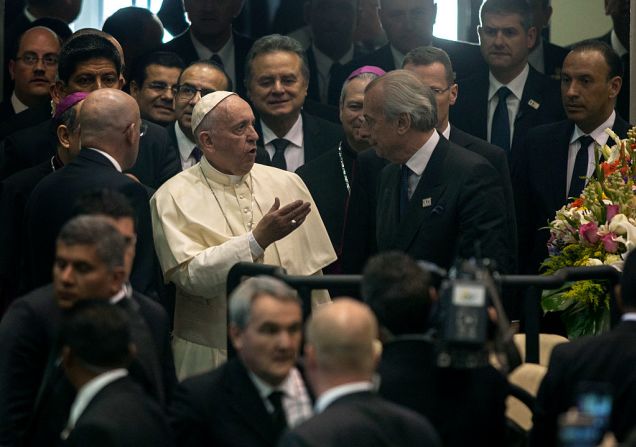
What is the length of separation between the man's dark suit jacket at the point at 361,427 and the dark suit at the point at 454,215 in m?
2.33

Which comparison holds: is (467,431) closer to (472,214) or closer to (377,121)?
(472,214)

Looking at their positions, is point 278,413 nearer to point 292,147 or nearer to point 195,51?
point 292,147

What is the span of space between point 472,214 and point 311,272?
883 mm

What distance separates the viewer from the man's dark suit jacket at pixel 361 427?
4541 millimetres

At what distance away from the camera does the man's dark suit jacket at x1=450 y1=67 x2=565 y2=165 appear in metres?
8.99

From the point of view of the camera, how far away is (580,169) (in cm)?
854

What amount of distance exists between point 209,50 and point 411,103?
8.82ft

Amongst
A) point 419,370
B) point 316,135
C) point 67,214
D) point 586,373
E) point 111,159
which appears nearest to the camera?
point 419,370

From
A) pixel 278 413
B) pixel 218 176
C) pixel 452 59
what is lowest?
pixel 278 413

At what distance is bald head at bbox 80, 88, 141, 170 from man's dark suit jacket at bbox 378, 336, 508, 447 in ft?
6.76

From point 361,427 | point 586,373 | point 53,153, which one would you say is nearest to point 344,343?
point 361,427

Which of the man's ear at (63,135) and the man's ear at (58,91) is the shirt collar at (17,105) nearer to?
the man's ear at (58,91)

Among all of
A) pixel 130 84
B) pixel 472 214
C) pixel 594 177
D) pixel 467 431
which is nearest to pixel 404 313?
pixel 467 431

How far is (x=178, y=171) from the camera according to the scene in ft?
26.9
